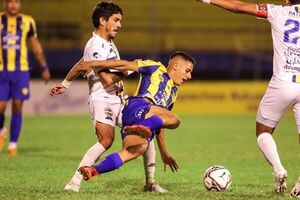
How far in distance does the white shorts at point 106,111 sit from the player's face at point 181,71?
711mm

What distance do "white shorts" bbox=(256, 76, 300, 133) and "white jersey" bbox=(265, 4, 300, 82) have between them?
71mm

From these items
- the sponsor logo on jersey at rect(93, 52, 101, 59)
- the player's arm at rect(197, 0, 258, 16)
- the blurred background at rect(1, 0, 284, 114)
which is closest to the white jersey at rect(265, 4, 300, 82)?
the player's arm at rect(197, 0, 258, 16)

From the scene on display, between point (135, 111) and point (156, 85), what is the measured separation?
0.36 meters

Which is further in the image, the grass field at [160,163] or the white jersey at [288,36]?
the grass field at [160,163]

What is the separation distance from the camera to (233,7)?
6.59 m

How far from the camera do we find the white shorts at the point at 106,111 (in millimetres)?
7141

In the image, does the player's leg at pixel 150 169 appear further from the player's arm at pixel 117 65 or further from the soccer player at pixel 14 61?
the soccer player at pixel 14 61

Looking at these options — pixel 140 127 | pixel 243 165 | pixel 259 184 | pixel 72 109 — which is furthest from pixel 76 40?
pixel 140 127

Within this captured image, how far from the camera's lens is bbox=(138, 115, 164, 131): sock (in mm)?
6246

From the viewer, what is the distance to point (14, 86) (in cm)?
1124

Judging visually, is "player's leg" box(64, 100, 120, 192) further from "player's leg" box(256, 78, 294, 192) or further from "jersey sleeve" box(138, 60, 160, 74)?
"player's leg" box(256, 78, 294, 192)

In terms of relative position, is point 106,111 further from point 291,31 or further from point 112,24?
point 291,31

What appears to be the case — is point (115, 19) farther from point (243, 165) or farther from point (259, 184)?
point (243, 165)

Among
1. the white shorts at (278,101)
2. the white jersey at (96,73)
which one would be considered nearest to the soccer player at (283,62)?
the white shorts at (278,101)
